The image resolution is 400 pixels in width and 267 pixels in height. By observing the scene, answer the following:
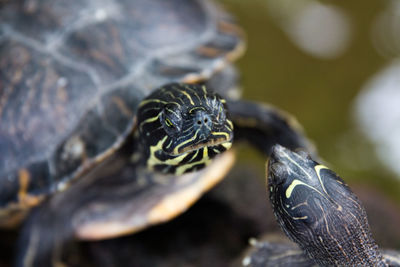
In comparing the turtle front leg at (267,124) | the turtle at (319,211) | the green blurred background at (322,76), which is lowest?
the green blurred background at (322,76)

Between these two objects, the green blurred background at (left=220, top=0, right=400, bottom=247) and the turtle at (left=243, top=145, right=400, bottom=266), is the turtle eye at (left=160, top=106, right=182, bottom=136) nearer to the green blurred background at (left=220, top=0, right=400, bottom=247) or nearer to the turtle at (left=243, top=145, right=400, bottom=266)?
the turtle at (left=243, top=145, right=400, bottom=266)

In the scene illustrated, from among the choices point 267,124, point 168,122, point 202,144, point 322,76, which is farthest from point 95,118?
point 322,76

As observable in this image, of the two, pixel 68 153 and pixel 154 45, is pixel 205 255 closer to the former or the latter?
pixel 68 153

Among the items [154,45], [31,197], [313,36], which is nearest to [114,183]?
[31,197]

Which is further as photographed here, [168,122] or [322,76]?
[322,76]

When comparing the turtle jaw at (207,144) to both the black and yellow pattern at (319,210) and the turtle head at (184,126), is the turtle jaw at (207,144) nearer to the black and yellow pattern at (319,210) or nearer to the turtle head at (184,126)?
the turtle head at (184,126)

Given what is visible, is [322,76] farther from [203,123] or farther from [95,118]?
[203,123]

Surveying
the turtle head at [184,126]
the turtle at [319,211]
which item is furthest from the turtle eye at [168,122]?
the turtle at [319,211]
